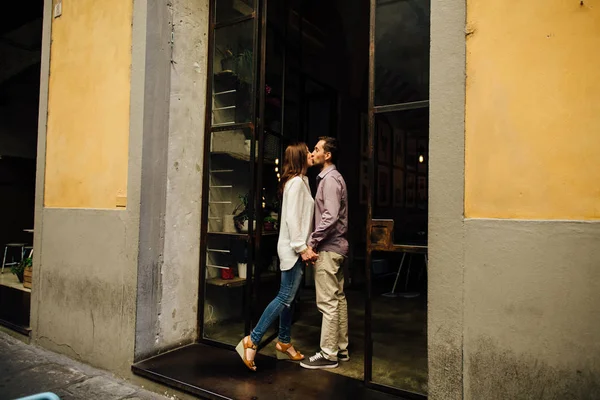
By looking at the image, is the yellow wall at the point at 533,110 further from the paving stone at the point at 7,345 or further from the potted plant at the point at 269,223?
the paving stone at the point at 7,345

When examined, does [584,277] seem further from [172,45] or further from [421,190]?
[421,190]

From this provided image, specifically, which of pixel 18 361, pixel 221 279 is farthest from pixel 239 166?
pixel 18 361

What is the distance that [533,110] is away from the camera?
2309 mm

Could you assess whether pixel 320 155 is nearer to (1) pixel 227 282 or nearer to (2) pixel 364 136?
(1) pixel 227 282

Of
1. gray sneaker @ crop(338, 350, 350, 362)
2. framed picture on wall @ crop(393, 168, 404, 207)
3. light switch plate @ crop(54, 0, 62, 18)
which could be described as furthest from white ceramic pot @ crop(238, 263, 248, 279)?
framed picture on wall @ crop(393, 168, 404, 207)

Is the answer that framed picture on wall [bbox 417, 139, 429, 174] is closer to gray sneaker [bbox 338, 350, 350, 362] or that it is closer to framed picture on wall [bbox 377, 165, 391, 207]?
framed picture on wall [bbox 377, 165, 391, 207]

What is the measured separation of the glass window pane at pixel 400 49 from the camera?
3.02 metres

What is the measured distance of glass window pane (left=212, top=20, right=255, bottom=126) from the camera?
4.20 metres

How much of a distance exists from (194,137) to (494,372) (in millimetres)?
3338

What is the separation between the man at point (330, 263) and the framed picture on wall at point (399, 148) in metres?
2.72

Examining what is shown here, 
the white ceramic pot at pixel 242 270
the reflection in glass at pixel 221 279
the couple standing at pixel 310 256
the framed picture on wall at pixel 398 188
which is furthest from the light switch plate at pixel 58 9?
the framed picture on wall at pixel 398 188

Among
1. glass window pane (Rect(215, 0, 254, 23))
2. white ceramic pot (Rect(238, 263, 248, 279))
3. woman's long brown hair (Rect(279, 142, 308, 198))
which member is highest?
glass window pane (Rect(215, 0, 254, 23))

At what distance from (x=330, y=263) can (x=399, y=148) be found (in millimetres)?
3936

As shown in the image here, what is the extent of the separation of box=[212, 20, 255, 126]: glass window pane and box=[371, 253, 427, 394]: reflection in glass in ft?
6.87
